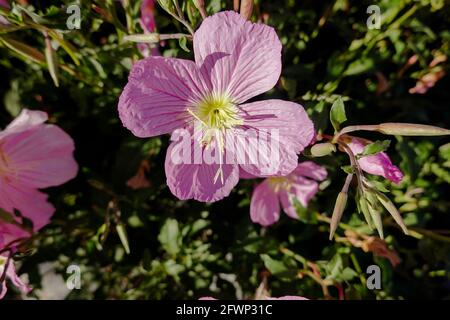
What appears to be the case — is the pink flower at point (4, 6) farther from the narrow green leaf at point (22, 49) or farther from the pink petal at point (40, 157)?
the pink petal at point (40, 157)

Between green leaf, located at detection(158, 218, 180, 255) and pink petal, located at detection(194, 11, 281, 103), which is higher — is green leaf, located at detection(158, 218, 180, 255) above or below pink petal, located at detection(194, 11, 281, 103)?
below

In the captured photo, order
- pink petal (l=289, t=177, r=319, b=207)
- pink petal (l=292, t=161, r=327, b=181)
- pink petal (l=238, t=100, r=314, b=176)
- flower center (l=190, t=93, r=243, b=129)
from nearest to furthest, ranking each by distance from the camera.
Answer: pink petal (l=238, t=100, r=314, b=176) → flower center (l=190, t=93, r=243, b=129) → pink petal (l=292, t=161, r=327, b=181) → pink petal (l=289, t=177, r=319, b=207)

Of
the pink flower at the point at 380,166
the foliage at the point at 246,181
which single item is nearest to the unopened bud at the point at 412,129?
the pink flower at the point at 380,166

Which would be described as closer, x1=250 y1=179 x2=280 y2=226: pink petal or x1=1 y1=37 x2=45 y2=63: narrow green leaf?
x1=1 y1=37 x2=45 y2=63: narrow green leaf

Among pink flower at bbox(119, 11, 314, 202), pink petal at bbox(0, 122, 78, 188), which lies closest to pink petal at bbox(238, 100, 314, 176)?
pink flower at bbox(119, 11, 314, 202)

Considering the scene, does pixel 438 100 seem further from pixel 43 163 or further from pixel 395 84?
pixel 43 163

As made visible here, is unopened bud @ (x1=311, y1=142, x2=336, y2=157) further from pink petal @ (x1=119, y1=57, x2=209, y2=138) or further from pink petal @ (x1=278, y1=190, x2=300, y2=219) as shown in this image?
pink petal @ (x1=278, y1=190, x2=300, y2=219)
